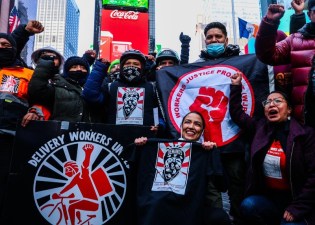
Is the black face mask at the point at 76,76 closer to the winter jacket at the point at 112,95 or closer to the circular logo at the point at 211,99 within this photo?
the winter jacket at the point at 112,95

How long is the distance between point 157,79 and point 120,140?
965mm

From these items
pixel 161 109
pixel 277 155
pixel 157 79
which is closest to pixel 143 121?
pixel 161 109

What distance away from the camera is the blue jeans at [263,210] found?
2580mm

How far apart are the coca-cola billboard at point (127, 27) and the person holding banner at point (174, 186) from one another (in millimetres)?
23328

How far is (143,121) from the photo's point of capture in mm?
3332

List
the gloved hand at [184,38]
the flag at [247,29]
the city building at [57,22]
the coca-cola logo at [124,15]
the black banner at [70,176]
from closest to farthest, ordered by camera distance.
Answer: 1. the black banner at [70,176]
2. the gloved hand at [184,38]
3. the flag at [247,29]
4. the coca-cola logo at [124,15]
5. the city building at [57,22]

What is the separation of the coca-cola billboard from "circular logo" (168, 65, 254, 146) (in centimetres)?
2247

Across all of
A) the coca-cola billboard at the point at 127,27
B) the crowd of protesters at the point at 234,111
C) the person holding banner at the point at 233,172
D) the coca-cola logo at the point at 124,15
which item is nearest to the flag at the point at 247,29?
the crowd of protesters at the point at 234,111

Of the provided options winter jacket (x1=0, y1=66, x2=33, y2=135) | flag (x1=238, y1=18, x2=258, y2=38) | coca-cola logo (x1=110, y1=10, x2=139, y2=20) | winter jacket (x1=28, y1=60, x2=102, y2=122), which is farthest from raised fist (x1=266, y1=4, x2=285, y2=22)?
coca-cola logo (x1=110, y1=10, x2=139, y2=20)

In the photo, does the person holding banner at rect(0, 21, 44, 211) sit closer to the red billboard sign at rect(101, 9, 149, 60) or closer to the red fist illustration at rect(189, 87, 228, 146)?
the red fist illustration at rect(189, 87, 228, 146)

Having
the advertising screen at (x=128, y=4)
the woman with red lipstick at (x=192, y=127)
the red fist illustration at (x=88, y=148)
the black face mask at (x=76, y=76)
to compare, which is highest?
the advertising screen at (x=128, y=4)

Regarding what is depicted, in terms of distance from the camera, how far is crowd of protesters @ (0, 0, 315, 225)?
2.57m

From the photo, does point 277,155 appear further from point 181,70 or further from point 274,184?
point 181,70

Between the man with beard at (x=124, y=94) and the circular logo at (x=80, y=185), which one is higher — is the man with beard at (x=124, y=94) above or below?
above
